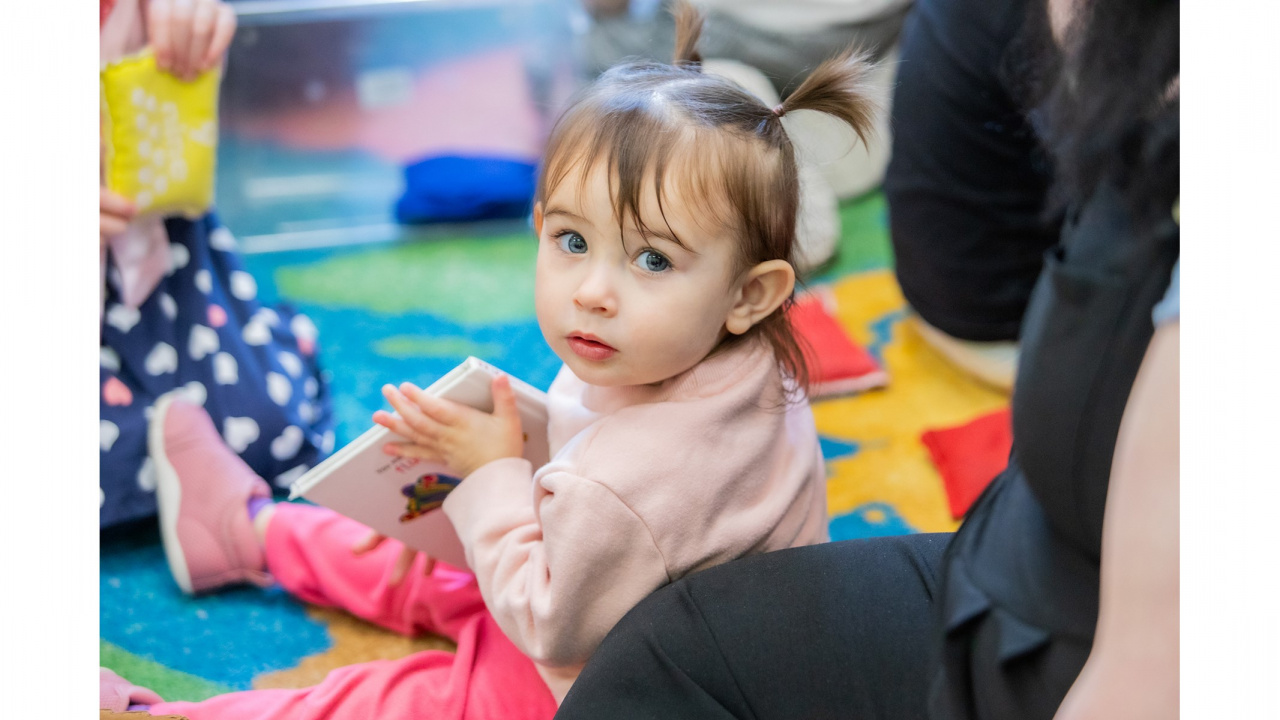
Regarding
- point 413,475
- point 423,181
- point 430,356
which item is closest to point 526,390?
point 413,475

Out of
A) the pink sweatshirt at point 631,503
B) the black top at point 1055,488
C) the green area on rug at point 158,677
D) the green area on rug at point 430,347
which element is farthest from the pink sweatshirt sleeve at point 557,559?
the green area on rug at point 430,347

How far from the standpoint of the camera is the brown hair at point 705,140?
70cm

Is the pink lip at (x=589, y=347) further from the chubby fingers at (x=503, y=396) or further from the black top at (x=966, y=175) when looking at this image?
the black top at (x=966, y=175)

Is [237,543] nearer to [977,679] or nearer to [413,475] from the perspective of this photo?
[413,475]

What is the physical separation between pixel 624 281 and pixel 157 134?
632 mm

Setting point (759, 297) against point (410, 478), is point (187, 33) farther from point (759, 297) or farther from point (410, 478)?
point (759, 297)

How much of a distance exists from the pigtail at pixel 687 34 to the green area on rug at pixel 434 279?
74 cm

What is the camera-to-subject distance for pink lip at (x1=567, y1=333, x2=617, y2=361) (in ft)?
2.40

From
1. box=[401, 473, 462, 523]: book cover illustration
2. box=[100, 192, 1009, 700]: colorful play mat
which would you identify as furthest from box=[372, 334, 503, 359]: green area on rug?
box=[401, 473, 462, 523]: book cover illustration

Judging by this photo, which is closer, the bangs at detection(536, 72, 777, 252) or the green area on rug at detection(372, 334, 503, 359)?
the bangs at detection(536, 72, 777, 252)

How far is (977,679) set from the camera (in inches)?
21.7

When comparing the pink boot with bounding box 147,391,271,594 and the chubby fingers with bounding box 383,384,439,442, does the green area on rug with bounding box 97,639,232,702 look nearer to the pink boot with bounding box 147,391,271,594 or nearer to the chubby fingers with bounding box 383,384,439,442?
the pink boot with bounding box 147,391,271,594

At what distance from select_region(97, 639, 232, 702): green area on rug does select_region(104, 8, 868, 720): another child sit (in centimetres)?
8
